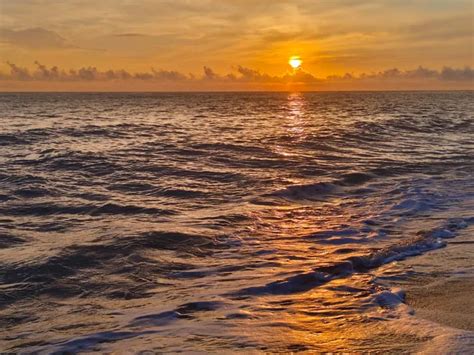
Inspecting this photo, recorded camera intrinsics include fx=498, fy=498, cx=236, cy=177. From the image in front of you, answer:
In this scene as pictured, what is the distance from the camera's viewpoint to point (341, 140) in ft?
89.1

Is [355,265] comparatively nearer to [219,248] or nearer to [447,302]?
[447,302]

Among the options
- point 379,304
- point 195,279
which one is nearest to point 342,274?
point 379,304

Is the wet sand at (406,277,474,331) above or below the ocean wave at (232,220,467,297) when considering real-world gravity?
above

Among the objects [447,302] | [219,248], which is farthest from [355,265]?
[219,248]

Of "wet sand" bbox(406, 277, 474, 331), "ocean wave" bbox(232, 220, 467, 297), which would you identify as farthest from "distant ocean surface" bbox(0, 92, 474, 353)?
"wet sand" bbox(406, 277, 474, 331)

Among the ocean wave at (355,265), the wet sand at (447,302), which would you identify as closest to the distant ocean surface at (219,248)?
the ocean wave at (355,265)

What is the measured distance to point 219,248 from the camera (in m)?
8.85

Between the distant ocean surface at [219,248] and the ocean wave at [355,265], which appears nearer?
the distant ocean surface at [219,248]

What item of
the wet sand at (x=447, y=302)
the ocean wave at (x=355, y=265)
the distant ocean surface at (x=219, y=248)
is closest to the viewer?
the wet sand at (x=447, y=302)

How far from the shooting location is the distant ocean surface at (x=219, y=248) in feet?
17.7

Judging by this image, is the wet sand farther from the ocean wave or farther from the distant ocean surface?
the ocean wave

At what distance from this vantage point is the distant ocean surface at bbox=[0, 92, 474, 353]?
5406 mm

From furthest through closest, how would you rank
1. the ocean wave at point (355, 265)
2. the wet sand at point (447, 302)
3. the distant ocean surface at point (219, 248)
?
the ocean wave at point (355, 265) < the distant ocean surface at point (219, 248) < the wet sand at point (447, 302)

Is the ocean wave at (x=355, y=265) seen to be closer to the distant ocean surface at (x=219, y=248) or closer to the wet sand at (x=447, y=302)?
the distant ocean surface at (x=219, y=248)
